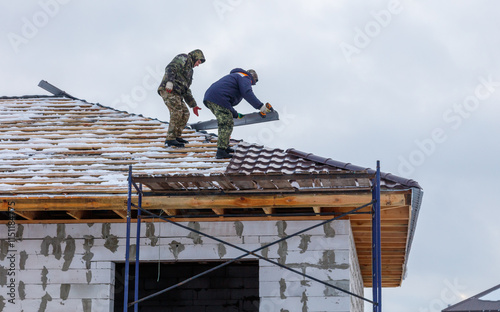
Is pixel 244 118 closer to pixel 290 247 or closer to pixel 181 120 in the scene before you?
pixel 181 120

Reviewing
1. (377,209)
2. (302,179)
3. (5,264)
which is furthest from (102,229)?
(377,209)

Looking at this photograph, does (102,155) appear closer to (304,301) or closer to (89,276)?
(89,276)

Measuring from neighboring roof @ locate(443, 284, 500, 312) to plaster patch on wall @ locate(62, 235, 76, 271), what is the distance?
4965 mm

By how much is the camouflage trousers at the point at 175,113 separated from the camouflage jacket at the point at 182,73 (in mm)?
121

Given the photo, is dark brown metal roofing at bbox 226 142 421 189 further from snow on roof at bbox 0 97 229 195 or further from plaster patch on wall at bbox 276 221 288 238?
plaster patch on wall at bbox 276 221 288 238

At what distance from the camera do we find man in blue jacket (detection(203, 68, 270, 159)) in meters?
11.3

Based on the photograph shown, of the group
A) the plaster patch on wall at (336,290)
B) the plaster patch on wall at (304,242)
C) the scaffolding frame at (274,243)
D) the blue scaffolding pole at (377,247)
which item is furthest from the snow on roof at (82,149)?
the blue scaffolding pole at (377,247)

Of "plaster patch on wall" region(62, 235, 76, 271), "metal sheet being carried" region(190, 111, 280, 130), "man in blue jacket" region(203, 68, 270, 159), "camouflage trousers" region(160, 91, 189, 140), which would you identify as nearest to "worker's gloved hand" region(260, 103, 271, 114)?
"man in blue jacket" region(203, 68, 270, 159)

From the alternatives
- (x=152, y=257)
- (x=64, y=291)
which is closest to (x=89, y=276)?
(x=64, y=291)

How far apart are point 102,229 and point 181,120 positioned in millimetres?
2555

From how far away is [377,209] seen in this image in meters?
9.05

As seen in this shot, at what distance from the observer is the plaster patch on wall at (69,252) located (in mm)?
10047

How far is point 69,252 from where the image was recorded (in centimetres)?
1011

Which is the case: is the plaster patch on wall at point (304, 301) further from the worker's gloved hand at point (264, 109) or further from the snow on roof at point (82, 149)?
the worker's gloved hand at point (264, 109)
